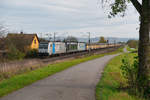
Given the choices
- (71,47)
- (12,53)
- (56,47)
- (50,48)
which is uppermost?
(56,47)

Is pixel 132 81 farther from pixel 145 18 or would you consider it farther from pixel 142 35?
pixel 145 18

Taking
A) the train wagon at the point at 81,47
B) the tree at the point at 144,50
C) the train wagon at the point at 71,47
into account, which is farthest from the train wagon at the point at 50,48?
the tree at the point at 144,50

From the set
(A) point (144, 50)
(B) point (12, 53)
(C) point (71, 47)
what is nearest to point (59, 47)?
(C) point (71, 47)

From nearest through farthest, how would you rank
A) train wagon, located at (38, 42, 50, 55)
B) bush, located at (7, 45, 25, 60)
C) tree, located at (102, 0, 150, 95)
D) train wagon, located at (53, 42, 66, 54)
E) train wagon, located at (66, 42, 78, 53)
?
1. tree, located at (102, 0, 150, 95)
2. bush, located at (7, 45, 25, 60)
3. train wagon, located at (38, 42, 50, 55)
4. train wagon, located at (53, 42, 66, 54)
5. train wagon, located at (66, 42, 78, 53)

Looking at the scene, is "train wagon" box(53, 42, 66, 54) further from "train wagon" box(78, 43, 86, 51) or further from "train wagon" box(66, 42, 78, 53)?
"train wagon" box(78, 43, 86, 51)

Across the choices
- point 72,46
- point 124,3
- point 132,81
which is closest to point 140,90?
point 132,81

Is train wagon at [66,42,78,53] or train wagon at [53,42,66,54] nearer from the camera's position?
train wagon at [53,42,66,54]

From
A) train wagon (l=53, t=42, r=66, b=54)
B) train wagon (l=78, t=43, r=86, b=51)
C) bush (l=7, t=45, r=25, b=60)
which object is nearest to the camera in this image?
bush (l=7, t=45, r=25, b=60)

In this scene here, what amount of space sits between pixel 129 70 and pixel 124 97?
1.37m

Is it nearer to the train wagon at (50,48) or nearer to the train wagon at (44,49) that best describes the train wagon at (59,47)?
the train wagon at (50,48)

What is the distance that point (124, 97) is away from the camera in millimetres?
7230

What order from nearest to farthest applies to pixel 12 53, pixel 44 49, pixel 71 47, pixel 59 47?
pixel 12 53, pixel 44 49, pixel 59 47, pixel 71 47

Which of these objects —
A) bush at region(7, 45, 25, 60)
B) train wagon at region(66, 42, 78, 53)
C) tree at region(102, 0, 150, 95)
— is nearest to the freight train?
train wagon at region(66, 42, 78, 53)

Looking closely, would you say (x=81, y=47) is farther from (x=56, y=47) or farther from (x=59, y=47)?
(x=56, y=47)
